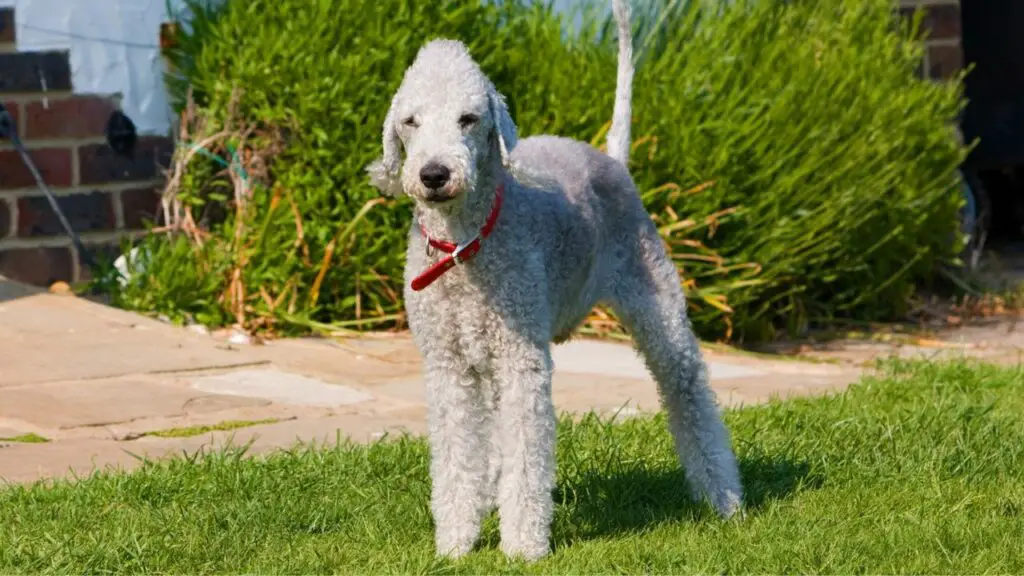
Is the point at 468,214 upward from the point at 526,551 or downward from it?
upward

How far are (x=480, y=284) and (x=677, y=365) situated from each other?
0.85 m

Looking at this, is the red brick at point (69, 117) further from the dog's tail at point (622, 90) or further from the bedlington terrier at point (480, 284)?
the bedlington terrier at point (480, 284)

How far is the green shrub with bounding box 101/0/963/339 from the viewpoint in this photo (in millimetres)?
7344

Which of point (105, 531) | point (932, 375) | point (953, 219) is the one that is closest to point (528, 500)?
point (105, 531)

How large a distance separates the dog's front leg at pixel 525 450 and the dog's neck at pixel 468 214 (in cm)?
31

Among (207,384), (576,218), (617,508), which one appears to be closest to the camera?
(576,218)

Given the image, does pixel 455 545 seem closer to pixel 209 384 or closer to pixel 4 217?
pixel 209 384

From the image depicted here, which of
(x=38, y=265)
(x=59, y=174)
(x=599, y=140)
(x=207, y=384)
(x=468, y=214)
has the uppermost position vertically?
(x=468, y=214)

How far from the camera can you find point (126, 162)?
7.57m

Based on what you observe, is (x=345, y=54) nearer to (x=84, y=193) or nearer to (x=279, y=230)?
(x=279, y=230)

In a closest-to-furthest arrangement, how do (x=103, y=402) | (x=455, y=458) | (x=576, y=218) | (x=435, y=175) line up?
1. (x=435, y=175)
2. (x=455, y=458)
3. (x=576, y=218)
4. (x=103, y=402)

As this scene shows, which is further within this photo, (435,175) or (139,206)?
(139,206)

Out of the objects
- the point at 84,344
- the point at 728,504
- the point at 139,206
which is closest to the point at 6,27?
the point at 139,206

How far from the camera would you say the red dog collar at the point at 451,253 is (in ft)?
13.5
